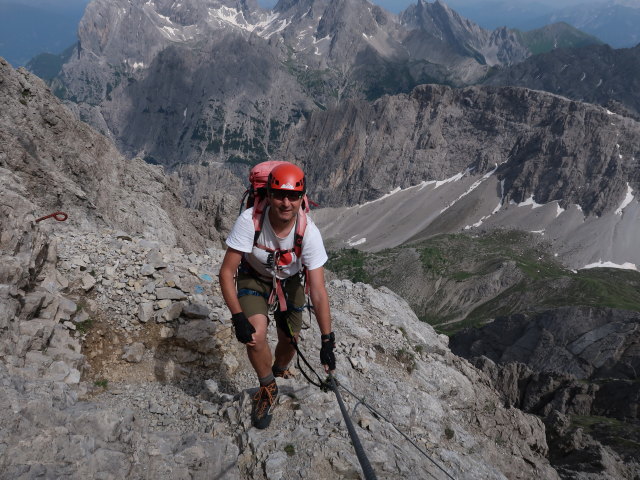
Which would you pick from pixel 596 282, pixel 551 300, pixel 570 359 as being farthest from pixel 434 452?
pixel 596 282

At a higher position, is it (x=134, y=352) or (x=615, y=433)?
(x=134, y=352)

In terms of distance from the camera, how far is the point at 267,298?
877cm

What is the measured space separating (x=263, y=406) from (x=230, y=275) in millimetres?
3010

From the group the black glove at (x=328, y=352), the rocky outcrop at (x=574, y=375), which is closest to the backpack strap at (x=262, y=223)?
the black glove at (x=328, y=352)

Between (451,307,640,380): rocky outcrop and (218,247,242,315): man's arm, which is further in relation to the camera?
(451,307,640,380): rocky outcrop

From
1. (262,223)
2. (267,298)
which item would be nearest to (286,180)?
(262,223)

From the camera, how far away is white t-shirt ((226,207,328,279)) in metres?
7.70

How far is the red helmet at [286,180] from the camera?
289 inches

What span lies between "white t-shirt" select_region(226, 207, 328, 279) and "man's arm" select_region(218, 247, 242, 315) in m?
0.15

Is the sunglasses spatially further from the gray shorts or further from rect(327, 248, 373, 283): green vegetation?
rect(327, 248, 373, 283): green vegetation

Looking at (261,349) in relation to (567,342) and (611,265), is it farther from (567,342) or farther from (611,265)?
(611,265)

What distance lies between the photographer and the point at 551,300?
130 metres

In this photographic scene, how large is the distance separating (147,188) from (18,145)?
18.7 meters

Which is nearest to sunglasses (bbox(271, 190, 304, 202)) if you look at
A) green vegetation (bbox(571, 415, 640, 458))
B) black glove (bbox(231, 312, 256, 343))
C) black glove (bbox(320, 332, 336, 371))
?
black glove (bbox(231, 312, 256, 343))
